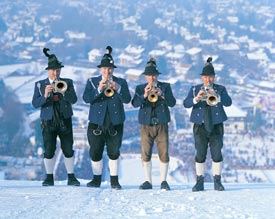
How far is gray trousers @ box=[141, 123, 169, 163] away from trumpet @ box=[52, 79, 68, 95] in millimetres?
769

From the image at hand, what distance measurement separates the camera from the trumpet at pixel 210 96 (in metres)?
4.79

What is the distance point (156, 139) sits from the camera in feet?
16.5

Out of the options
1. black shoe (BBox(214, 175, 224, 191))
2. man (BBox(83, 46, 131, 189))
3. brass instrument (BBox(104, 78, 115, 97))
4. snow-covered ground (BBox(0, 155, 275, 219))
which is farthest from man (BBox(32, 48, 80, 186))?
black shoe (BBox(214, 175, 224, 191))

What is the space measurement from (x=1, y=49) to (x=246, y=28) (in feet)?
94.8

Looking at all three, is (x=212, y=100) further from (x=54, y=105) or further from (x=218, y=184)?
(x=54, y=105)

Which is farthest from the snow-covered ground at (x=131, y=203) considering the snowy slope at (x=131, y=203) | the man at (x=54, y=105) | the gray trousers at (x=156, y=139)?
the man at (x=54, y=105)

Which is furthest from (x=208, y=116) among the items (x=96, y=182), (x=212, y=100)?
(x=96, y=182)

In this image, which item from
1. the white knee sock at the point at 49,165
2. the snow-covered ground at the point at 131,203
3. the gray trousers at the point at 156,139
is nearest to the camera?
the snow-covered ground at the point at 131,203

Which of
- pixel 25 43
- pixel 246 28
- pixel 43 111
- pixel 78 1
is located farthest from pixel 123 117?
pixel 78 1

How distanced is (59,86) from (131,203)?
1162mm

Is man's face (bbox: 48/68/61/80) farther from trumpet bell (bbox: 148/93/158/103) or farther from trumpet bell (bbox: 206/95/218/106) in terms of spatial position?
trumpet bell (bbox: 206/95/218/106)

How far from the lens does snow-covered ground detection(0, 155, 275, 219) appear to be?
396 centimetres

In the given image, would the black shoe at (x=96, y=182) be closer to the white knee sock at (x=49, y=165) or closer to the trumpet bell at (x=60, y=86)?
the white knee sock at (x=49, y=165)

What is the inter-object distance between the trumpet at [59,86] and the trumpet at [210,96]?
3.77 ft
